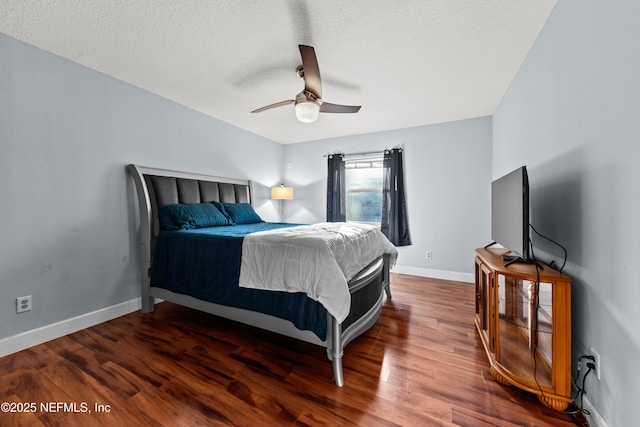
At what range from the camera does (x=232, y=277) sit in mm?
2043

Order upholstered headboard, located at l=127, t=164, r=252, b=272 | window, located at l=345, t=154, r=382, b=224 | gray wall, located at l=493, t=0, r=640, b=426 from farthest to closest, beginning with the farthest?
1. window, located at l=345, t=154, r=382, b=224
2. upholstered headboard, located at l=127, t=164, r=252, b=272
3. gray wall, located at l=493, t=0, r=640, b=426

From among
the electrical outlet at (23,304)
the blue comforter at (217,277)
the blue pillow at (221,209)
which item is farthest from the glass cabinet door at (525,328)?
the electrical outlet at (23,304)

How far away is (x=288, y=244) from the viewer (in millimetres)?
1797

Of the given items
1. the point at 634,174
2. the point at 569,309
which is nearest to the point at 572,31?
the point at 634,174

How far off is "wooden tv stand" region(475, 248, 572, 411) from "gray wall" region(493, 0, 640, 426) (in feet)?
0.42

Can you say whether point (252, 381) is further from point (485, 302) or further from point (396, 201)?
point (396, 201)

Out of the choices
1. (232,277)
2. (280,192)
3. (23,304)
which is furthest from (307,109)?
(23,304)

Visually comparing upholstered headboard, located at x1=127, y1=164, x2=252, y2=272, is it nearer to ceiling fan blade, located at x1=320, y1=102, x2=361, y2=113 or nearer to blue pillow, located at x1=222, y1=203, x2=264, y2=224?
blue pillow, located at x1=222, y1=203, x2=264, y2=224

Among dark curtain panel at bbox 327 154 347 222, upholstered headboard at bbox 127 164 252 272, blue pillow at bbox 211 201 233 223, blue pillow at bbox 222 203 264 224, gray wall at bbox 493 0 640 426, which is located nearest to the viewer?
gray wall at bbox 493 0 640 426

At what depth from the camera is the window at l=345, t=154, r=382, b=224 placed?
14.7 feet

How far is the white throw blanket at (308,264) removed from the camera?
159 cm

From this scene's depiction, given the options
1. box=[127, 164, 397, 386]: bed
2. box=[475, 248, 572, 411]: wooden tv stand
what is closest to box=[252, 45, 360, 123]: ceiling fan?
box=[127, 164, 397, 386]: bed

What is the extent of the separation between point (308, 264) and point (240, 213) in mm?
2091

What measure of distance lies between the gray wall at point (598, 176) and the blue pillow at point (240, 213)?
3129 mm
